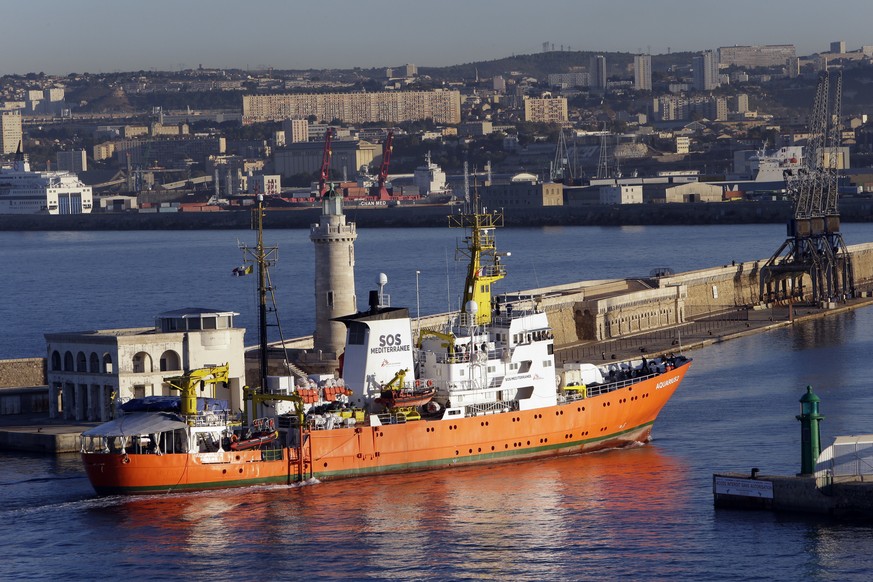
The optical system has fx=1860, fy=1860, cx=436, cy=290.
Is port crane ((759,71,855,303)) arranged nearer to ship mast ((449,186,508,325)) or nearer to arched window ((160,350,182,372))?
ship mast ((449,186,508,325))

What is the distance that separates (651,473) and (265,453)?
6596mm

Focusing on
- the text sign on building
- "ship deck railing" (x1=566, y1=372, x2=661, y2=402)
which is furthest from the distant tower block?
the text sign on building

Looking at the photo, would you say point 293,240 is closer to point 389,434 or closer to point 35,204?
point 35,204

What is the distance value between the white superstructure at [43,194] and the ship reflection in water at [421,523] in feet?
466

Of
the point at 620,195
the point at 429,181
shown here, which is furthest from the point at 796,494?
the point at 429,181

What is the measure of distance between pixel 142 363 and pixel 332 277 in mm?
5014

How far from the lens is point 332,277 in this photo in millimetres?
37875

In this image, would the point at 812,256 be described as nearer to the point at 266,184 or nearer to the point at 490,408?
the point at 490,408

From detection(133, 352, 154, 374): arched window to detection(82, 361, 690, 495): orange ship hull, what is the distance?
4.83 m

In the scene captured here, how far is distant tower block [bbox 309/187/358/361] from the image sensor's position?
124ft

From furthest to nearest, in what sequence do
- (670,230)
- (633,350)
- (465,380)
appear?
(670,230) < (633,350) < (465,380)

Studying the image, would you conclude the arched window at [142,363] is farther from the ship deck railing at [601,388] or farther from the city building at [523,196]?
the city building at [523,196]

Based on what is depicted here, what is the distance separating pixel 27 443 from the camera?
111 ft

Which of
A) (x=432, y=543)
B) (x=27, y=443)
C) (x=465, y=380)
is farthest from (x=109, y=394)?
(x=432, y=543)
